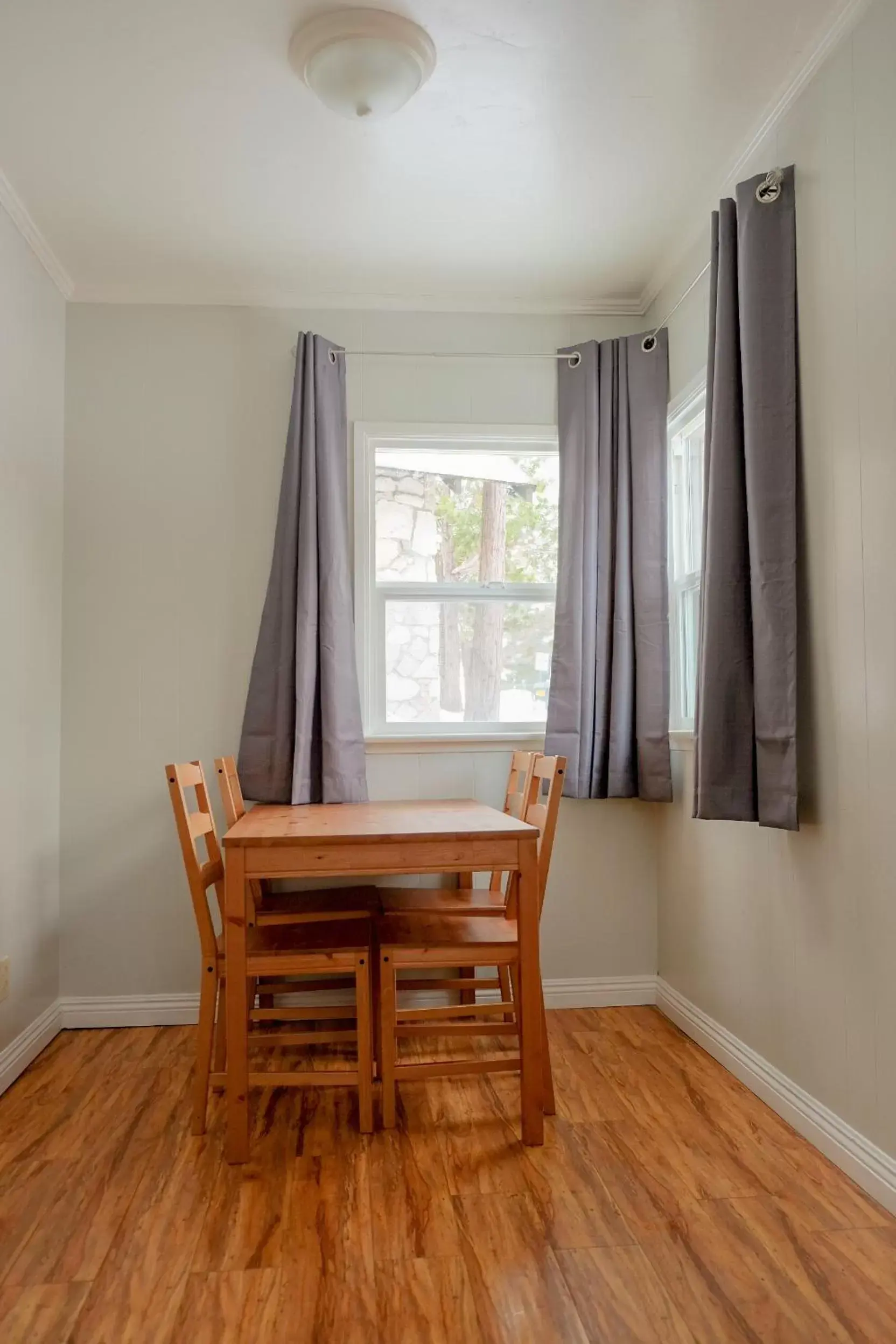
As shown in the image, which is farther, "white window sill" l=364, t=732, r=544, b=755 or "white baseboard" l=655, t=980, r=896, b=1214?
"white window sill" l=364, t=732, r=544, b=755

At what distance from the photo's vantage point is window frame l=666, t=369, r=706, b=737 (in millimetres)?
3105

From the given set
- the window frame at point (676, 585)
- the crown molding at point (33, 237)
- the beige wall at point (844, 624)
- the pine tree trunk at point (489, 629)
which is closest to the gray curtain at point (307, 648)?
the pine tree trunk at point (489, 629)

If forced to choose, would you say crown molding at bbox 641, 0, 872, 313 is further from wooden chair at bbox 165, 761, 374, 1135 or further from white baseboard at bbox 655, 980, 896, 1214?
white baseboard at bbox 655, 980, 896, 1214

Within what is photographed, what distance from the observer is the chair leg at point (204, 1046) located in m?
2.30

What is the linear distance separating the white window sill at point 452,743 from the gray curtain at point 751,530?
3.12 ft

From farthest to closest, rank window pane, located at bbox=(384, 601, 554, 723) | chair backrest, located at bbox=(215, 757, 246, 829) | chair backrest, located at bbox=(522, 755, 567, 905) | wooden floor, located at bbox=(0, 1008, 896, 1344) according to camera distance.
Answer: window pane, located at bbox=(384, 601, 554, 723) < chair backrest, located at bbox=(215, 757, 246, 829) < chair backrest, located at bbox=(522, 755, 567, 905) < wooden floor, located at bbox=(0, 1008, 896, 1344)

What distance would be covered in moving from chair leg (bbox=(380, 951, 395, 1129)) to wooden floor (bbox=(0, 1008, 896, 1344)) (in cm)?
5

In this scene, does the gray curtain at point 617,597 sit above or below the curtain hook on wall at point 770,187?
below

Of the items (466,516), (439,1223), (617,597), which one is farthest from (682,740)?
(439,1223)

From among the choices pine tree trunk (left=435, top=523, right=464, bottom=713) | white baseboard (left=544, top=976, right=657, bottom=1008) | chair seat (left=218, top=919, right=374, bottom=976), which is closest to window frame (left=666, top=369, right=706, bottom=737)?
pine tree trunk (left=435, top=523, right=464, bottom=713)

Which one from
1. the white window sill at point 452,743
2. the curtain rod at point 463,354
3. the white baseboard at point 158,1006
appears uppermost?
the curtain rod at point 463,354

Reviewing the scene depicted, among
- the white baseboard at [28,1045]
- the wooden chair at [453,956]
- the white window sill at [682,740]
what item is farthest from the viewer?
the white window sill at [682,740]

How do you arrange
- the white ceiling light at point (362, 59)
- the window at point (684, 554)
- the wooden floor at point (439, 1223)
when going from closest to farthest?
the wooden floor at point (439, 1223) → the white ceiling light at point (362, 59) → the window at point (684, 554)

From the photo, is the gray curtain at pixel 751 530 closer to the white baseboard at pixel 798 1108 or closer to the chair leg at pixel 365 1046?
the white baseboard at pixel 798 1108
